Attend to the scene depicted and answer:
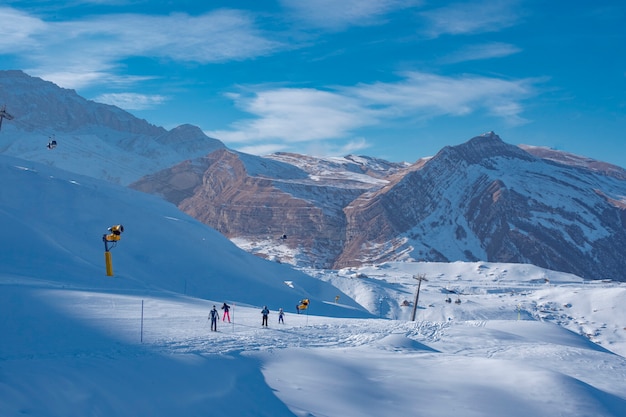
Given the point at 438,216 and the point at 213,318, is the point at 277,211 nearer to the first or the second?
the point at 438,216

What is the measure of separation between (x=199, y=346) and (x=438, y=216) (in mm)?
149350

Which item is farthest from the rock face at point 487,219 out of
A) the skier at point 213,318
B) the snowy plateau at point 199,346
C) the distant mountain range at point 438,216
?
the skier at point 213,318

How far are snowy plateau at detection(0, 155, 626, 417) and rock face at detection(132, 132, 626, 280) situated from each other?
90.1 meters

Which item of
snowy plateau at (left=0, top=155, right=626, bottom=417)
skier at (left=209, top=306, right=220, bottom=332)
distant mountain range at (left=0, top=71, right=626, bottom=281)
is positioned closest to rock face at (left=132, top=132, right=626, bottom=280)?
distant mountain range at (left=0, top=71, right=626, bottom=281)

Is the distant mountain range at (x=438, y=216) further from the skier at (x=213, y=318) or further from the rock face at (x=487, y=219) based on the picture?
the skier at (x=213, y=318)

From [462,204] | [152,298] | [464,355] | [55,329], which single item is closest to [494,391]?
[464,355]

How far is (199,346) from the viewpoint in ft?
68.3

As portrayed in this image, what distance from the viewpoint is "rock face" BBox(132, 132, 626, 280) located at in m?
149

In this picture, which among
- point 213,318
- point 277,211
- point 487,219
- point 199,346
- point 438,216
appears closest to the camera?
A: point 199,346

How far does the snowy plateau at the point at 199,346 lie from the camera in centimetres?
1608

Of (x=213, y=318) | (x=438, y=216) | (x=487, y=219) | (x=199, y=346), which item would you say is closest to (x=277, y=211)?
(x=438, y=216)

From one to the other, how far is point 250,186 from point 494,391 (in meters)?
170

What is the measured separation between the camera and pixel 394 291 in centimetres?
8538

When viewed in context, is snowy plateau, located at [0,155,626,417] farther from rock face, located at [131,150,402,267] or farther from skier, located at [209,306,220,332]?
rock face, located at [131,150,402,267]
